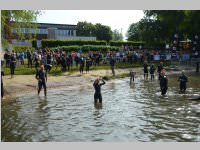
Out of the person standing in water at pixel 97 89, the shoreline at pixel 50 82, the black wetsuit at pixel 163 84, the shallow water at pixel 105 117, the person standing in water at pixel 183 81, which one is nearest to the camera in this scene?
the shallow water at pixel 105 117

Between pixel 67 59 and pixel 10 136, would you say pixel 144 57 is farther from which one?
pixel 10 136

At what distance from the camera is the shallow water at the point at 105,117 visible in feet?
55.2

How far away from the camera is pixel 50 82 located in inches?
1382

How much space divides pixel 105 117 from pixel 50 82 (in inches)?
594

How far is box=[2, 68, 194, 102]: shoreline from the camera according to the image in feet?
100

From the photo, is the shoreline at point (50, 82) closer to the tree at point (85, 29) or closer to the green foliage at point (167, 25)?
the green foliage at point (167, 25)

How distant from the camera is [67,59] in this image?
42562mm

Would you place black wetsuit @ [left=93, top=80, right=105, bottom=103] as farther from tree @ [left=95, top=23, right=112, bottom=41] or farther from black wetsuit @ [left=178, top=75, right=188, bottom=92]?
tree @ [left=95, top=23, right=112, bottom=41]

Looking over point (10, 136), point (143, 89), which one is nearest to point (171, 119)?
point (10, 136)

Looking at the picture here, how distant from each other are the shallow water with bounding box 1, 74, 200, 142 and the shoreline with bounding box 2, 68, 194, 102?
2004mm

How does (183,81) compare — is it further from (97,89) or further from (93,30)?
(93,30)

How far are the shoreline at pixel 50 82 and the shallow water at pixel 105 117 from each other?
200 centimetres

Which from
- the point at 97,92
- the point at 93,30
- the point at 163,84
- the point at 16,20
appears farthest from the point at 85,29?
the point at 97,92

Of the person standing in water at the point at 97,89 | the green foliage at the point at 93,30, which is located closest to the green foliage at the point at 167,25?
the person standing in water at the point at 97,89
